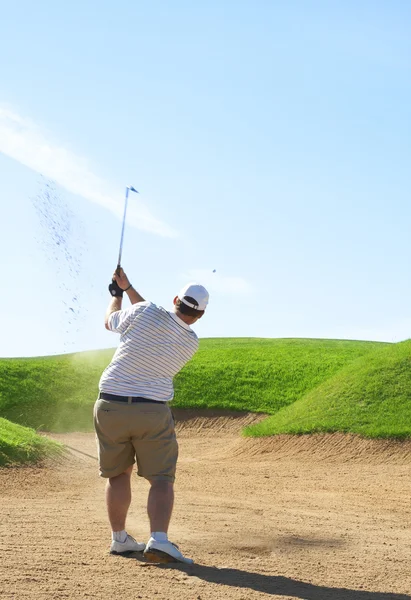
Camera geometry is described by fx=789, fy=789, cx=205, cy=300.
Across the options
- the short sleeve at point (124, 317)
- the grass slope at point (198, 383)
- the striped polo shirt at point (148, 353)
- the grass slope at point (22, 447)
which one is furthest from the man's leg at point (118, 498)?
the grass slope at point (198, 383)

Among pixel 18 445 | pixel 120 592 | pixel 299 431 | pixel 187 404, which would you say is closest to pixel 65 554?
pixel 120 592

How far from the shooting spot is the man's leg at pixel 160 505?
6.52 metres

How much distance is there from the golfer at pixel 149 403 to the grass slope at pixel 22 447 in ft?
22.9

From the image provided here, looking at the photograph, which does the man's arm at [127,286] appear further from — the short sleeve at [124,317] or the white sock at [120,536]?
the white sock at [120,536]

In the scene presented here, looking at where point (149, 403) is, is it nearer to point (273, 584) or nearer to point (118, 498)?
point (118, 498)

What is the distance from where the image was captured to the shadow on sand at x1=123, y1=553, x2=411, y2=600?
5.91 meters

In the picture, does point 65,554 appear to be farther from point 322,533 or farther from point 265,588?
Answer: point 322,533

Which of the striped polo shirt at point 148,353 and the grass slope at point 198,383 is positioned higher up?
the grass slope at point 198,383

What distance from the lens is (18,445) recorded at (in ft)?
45.8

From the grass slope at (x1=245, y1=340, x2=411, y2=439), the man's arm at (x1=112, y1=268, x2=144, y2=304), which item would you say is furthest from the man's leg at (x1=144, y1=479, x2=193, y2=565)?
the grass slope at (x1=245, y1=340, x2=411, y2=439)

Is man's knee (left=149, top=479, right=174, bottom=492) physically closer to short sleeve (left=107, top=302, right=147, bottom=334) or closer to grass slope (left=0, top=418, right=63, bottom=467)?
short sleeve (left=107, top=302, right=147, bottom=334)

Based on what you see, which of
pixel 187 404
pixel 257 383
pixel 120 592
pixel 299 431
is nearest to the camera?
pixel 120 592

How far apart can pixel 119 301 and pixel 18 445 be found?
25.2 ft

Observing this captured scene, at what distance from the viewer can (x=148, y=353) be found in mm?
6566
